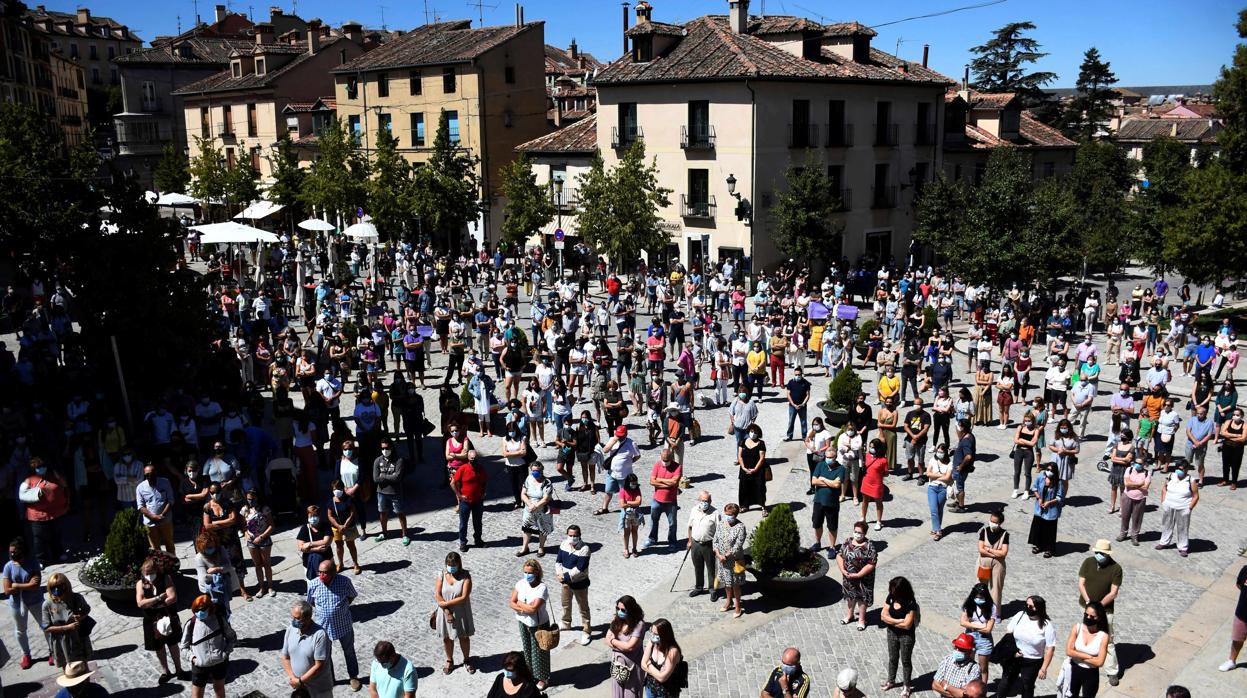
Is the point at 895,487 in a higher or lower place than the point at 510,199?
lower

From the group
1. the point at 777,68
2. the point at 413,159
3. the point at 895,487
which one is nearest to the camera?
the point at 895,487

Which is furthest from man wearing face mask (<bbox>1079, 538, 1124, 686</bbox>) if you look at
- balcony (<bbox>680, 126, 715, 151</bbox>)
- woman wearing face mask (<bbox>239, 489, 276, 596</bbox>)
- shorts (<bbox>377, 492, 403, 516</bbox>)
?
balcony (<bbox>680, 126, 715, 151</bbox>)

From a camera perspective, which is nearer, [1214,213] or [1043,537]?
[1043,537]

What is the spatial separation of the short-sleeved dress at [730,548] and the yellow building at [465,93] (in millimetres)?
37782

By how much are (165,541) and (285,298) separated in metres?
18.3

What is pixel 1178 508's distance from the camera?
40.7 ft

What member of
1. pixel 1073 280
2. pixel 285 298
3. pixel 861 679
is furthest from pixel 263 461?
pixel 1073 280

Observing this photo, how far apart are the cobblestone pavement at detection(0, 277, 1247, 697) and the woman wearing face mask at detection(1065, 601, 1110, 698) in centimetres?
87

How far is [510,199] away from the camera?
41719 millimetres

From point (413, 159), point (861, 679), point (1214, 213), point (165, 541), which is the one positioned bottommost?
point (861, 679)

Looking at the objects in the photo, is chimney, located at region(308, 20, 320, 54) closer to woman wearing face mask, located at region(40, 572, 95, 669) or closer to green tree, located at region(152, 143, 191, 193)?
green tree, located at region(152, 143, 191, 193)

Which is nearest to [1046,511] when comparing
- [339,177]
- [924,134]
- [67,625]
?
[67,625]

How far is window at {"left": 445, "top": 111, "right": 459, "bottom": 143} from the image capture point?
4791cm

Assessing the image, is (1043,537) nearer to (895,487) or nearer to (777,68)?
(895,487)
